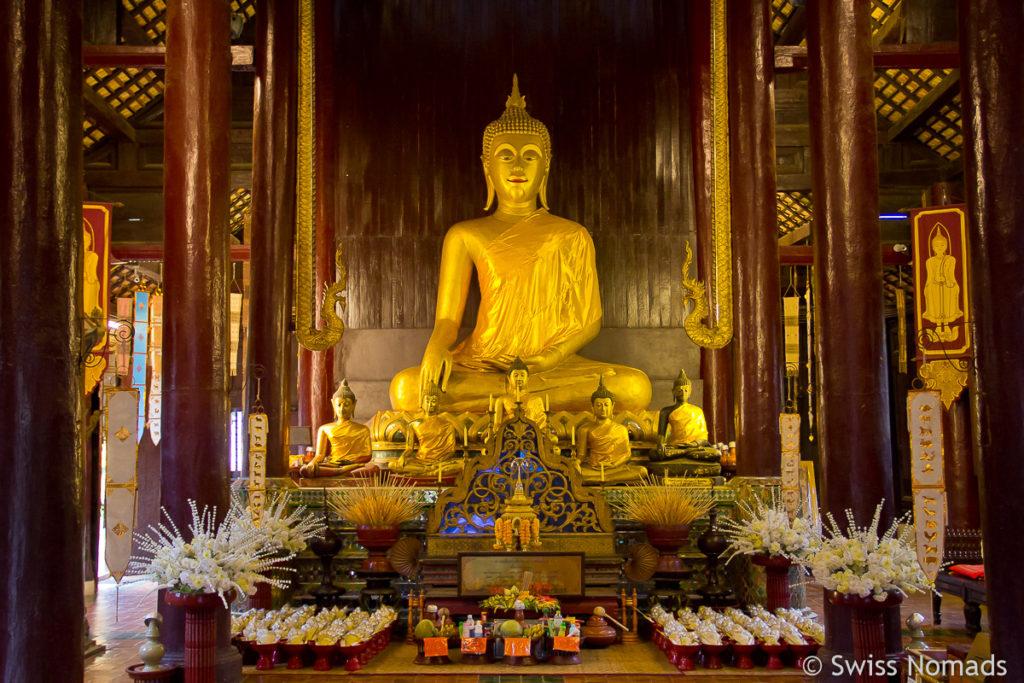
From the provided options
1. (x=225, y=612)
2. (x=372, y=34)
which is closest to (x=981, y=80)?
(x=225, y=612)

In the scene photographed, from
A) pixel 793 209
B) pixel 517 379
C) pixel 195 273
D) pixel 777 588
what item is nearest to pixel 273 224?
pixel 517 379

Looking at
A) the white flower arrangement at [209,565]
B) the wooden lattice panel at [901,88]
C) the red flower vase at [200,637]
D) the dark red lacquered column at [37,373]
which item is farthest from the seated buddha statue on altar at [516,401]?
the wooden lattice panel at [901,88]

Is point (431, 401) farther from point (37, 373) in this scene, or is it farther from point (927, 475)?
point (37, 373)

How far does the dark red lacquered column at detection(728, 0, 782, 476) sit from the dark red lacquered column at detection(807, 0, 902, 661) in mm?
2061

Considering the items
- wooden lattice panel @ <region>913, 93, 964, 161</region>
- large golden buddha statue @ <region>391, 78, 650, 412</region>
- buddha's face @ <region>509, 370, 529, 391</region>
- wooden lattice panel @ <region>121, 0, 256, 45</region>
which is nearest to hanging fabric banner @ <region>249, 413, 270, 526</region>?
buddha's face @ <region>509, 370, 529, 391</region>

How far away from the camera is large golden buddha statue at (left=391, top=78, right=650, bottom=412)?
32.5ft

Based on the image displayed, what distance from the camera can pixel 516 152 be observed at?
10203 mm

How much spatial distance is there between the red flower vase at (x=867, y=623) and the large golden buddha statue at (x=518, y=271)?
205 inches

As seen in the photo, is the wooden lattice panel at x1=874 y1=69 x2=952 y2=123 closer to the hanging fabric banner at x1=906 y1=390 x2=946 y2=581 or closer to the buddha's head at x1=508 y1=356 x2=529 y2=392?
the buddha's head at x1=508 y1=356 x2=529 y2=392

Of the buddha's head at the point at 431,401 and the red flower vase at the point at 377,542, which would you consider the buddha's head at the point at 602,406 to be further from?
the red flower vase at the point at 377,542

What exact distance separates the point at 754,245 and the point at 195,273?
14.3ft

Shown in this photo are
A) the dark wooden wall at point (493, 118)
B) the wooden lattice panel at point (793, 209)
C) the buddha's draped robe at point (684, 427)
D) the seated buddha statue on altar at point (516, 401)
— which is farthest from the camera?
the wooden lattice panel at point (793, 209)

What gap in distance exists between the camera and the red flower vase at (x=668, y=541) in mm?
6766

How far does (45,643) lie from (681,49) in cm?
912
